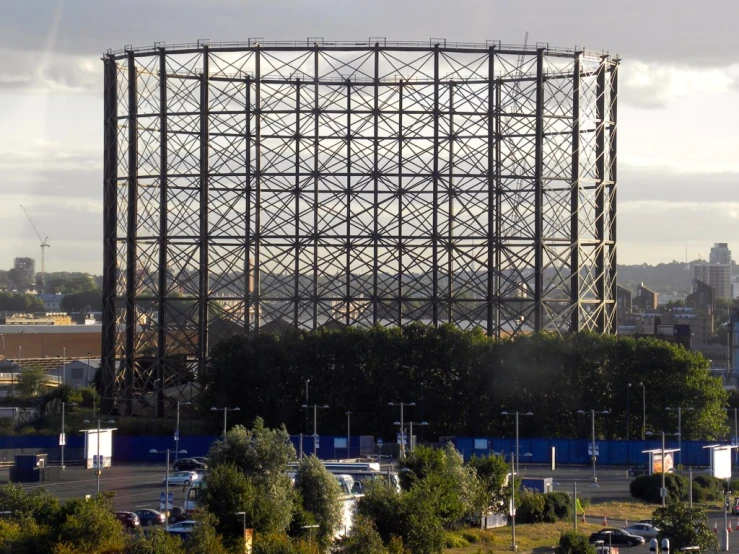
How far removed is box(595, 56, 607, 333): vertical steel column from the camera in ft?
139

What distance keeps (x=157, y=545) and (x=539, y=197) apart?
994 inches

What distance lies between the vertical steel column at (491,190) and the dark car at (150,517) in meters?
18.2

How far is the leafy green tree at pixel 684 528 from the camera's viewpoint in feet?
73.9

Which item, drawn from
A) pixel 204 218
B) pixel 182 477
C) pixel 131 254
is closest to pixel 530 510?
pixel 182 477

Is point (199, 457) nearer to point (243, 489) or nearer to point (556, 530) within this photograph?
point (556, 530)

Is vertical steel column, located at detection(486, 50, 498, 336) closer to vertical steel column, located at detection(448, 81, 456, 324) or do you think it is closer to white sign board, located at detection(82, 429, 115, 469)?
vertical steel column, located at detection(448, 81, 456, 324)

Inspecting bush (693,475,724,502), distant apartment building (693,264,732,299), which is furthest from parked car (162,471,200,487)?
distant apartment building (693,264,732,299)

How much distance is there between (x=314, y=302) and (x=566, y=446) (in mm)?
9065

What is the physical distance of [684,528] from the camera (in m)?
22.6

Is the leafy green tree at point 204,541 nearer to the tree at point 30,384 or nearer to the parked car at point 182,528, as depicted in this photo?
the parked car at point 182,528

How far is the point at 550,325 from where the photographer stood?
4184 cm

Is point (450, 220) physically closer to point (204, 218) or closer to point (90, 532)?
point (204, 218)

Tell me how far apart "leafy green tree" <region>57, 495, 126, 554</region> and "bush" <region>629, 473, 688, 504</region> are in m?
14.1

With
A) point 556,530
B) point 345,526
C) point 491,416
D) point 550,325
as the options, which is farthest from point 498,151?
point 345,526
